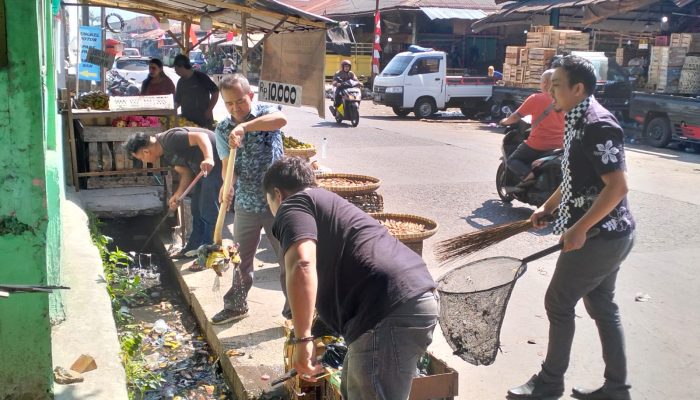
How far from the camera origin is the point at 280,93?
25.8 feet

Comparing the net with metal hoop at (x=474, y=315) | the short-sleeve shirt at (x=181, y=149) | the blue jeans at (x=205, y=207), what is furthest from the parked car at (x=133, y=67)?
the net with metal hoop at (x=474, y=315)

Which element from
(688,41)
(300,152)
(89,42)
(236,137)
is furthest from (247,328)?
(688,41)

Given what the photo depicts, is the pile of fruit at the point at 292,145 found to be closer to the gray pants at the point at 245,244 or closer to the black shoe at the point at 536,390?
the gray pants at the point at 245,244

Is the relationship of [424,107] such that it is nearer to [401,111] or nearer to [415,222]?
[401,111]

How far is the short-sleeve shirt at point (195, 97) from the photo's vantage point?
10234 millimetres

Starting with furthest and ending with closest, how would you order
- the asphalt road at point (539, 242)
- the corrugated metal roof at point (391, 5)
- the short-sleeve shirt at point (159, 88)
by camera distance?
the corrugated metal roof at point (391, 5), the short-sleeve shirt at point (159, 88), the asphalt road at point (539, 242)

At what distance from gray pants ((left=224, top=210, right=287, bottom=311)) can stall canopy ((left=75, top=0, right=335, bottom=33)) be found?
90.3 inches

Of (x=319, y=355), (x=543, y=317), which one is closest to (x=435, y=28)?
(x=543, y=317)

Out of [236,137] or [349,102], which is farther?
[349,102]

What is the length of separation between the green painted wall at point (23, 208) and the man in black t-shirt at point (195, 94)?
6.83 metres

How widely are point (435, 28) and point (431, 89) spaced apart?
13029mm

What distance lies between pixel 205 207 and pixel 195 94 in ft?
13.1

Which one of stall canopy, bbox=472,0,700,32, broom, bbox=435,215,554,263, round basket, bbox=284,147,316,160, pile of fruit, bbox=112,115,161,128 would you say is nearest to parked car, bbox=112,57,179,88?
stall canopy, bbox=472,0,700,32

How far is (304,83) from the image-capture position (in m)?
7.70
